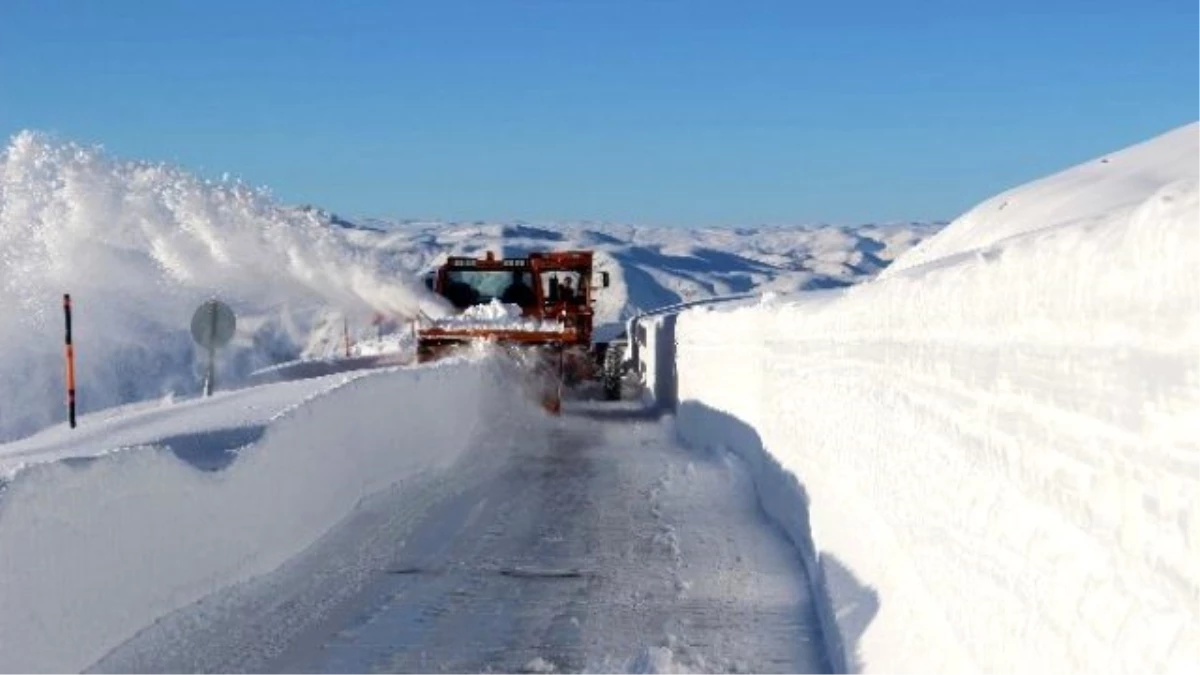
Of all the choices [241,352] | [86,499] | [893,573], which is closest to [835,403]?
[893,573]

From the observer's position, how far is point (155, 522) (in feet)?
25.0

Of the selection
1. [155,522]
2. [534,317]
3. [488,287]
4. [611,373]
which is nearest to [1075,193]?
[155,522]

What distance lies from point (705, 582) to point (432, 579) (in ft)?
5.96

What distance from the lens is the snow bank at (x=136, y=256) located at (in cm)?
2786

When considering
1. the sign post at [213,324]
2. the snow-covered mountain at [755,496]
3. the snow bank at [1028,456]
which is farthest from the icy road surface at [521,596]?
the sign post at [213,324]

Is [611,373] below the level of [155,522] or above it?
below

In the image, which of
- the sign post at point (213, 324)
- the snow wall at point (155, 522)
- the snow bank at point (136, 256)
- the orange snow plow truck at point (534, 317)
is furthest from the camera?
the snow bank at point (136, 256)

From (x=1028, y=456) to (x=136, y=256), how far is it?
27767mm

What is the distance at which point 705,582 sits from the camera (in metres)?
9.60

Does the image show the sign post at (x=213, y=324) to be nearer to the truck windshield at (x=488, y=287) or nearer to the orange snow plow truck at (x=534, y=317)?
the orange snow plow truck at (x=534, y=317)

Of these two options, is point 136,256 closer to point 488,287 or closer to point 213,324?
point 488,287

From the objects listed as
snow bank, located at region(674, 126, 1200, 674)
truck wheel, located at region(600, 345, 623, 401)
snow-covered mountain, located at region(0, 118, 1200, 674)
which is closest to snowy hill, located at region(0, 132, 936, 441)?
truck wheel, located at region(600, 345, 623, 401)

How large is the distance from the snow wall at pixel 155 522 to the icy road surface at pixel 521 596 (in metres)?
0.18

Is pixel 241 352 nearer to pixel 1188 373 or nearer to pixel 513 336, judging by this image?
pixel 513 336
